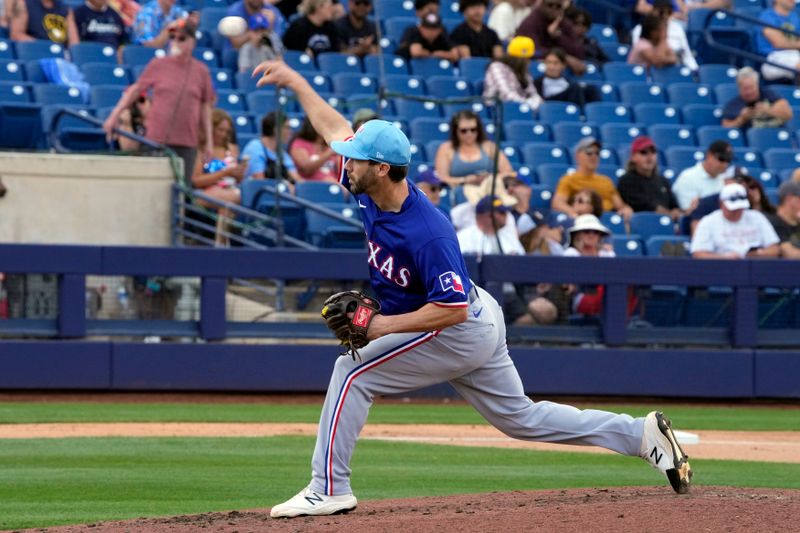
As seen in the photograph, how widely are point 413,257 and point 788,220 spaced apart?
356 inches

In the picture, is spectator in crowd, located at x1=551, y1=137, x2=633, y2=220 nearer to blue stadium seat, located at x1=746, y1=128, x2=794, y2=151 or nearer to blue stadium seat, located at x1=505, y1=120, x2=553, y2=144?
blue stadium seat, located at x1=505, y1=120, x2=553, y2=144

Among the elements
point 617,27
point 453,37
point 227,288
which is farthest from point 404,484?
point 617,27

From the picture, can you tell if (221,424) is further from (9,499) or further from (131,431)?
(9,499)

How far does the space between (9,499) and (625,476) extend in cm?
363

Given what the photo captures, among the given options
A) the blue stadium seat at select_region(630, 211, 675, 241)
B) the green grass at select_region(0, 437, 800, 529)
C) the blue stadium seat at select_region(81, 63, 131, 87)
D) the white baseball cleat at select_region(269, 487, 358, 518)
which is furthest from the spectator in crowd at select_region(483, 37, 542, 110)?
the white baseball cleat at select_region(269, 487, 358, 518)

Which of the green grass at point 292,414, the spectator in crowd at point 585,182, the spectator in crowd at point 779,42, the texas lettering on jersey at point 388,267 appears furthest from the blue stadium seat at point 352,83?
the texas lettering on jersey at point 388,267

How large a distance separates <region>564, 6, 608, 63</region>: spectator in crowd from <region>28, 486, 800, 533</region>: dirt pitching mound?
11.9m

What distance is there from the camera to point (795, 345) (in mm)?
13367

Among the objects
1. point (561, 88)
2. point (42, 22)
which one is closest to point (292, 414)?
point (42, 22)

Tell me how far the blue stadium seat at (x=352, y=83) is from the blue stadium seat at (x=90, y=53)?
251cm

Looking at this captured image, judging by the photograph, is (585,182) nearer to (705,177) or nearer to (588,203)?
(588,203)

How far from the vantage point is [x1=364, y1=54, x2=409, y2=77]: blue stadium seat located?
1633cm

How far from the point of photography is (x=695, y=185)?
14.8m

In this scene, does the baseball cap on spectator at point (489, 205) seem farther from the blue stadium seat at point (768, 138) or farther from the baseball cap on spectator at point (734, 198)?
the blue stadium seat at point (768, 138)
